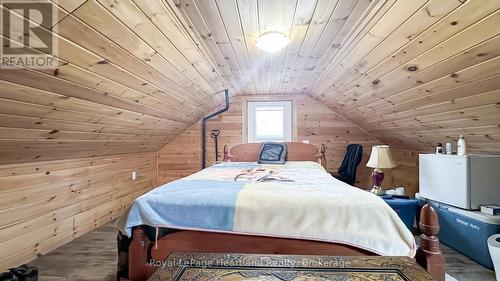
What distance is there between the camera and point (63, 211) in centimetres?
275

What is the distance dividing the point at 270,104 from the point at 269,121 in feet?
0.95

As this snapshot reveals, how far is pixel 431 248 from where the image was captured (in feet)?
4.07

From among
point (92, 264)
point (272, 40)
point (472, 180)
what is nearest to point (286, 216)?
point (272, 40)

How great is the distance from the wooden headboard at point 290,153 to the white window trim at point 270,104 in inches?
12.6

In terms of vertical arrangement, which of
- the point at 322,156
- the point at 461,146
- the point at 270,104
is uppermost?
the point at 270,104

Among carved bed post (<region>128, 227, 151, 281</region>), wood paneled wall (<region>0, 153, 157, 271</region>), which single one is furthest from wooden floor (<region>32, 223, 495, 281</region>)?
carved bed post (<region>128, 227, 151, 281</region>)

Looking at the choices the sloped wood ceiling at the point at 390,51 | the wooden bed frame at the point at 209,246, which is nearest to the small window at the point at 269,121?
the sloped wood ceiling at the point at 390,51

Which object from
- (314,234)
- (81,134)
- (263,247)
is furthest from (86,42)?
(314,234)

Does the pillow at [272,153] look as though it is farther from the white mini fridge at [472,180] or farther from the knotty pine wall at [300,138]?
the white mini fridge at [472,180]

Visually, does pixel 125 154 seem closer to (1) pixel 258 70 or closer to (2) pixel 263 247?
(1) pixel 258 70

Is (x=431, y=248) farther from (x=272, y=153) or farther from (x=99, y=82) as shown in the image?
(x=272, y=153)

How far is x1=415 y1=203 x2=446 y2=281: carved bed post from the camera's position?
1.23 m

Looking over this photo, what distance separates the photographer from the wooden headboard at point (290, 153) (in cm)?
420

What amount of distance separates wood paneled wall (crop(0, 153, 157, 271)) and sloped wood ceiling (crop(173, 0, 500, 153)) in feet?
6.18
